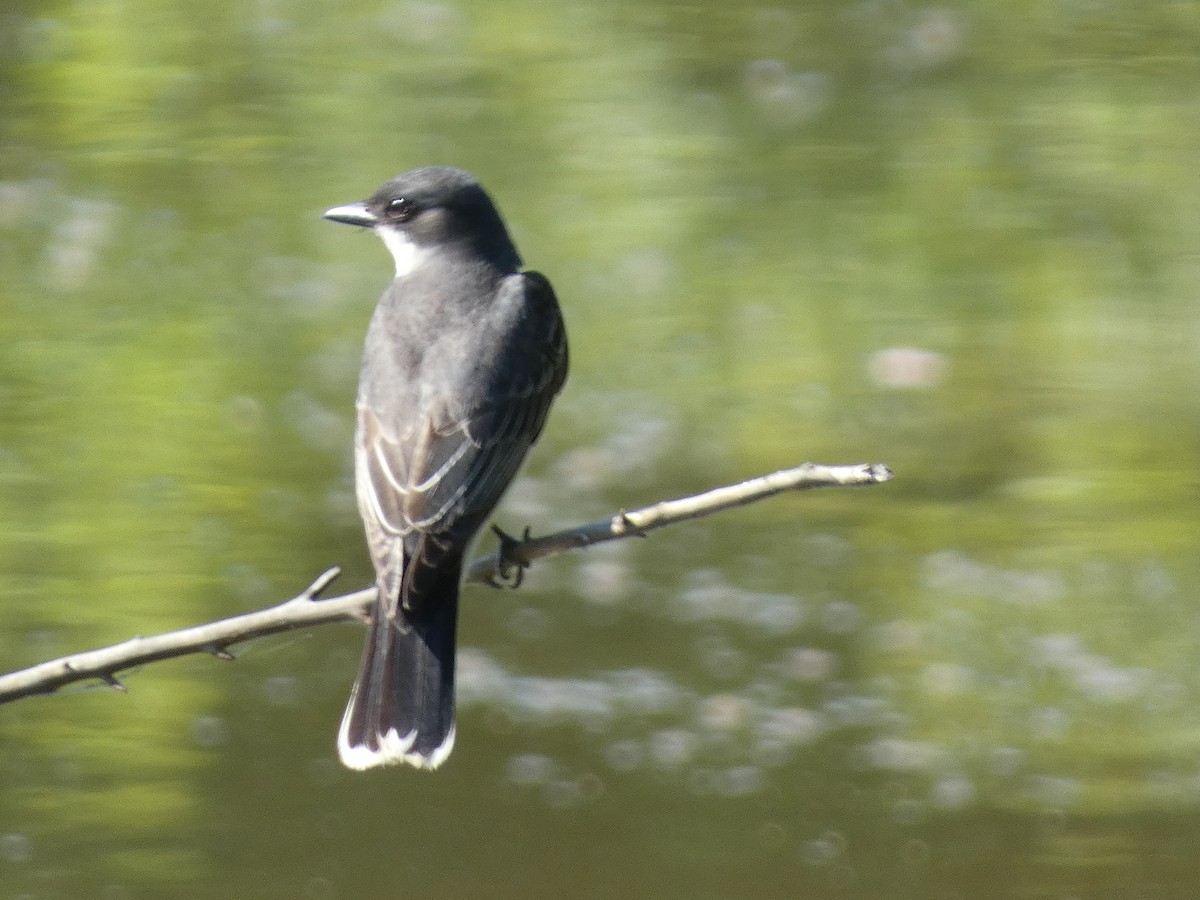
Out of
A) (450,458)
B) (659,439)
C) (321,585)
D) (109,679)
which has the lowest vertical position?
(109,679)

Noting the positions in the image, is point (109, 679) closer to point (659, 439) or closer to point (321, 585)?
point (321, 585)

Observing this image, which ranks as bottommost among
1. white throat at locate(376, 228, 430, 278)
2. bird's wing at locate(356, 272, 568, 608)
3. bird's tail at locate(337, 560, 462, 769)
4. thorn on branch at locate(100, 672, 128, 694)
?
thorn on branch at locate(100, 672, 128, 694)

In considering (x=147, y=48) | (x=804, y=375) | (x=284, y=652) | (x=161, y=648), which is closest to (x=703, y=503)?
(x=161, y=648)

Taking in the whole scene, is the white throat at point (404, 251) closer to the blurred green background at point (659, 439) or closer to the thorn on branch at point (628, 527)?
the thorn on branch at point (628, 527)

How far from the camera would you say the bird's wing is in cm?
359

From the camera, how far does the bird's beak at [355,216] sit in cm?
434

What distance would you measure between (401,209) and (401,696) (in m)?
1.28

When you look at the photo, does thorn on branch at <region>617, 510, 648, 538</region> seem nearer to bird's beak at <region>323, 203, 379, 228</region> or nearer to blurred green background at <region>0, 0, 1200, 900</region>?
bird's beak at <region>323, 203, 379, 228</region>

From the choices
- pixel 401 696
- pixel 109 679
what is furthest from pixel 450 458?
pixel 109 679

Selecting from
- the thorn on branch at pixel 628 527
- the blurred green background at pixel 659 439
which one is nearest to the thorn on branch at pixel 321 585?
the thorn on branch at pixel 628 527

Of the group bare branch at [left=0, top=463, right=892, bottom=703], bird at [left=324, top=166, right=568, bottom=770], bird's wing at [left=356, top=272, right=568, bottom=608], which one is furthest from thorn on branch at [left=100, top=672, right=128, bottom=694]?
bird's wing at [left=356, top=272, right=568, bottom=608]

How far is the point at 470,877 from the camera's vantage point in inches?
196

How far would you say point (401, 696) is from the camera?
3.49m

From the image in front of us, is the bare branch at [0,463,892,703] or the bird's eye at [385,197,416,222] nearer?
the bare branch at [0,463,892,703]
